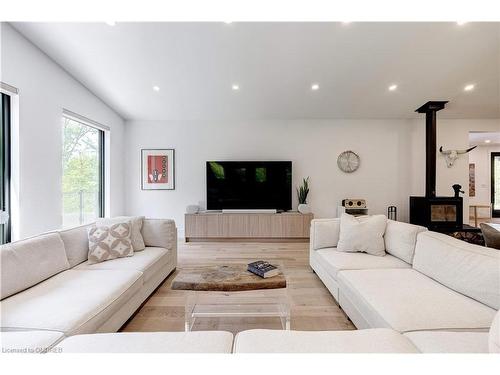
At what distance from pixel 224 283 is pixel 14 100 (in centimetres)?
302

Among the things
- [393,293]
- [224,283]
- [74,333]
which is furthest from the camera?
[224,283]

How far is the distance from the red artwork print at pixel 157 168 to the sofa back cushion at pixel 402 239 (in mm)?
4216

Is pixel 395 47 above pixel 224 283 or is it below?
above

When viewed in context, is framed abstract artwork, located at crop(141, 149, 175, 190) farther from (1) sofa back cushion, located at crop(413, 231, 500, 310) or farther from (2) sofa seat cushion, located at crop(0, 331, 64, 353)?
(1) sofa back cushion, located at crop(413, 231, 500, 310)

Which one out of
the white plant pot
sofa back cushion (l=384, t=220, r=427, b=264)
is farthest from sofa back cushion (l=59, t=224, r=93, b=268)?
the white plant pot

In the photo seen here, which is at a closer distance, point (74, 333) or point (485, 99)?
point (74, 333)

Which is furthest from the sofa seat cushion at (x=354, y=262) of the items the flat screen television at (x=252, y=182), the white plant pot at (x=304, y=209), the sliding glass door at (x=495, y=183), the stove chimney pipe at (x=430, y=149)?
the sliding glass door at (x=495, y=183)

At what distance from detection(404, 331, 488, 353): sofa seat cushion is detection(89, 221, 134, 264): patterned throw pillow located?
7.83ft

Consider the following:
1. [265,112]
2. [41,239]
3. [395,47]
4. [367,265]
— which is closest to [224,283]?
[367,265]

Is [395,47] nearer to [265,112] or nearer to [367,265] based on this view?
[265,112]

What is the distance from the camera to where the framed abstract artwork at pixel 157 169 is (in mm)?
5094

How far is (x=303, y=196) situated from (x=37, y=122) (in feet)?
14.1

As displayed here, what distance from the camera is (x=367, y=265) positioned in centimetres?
216
